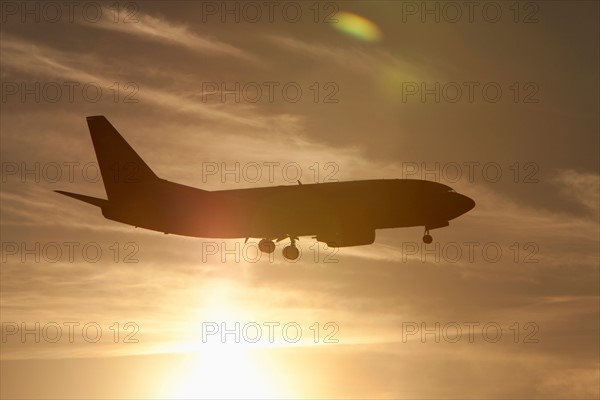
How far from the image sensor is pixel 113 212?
89500 millimetres

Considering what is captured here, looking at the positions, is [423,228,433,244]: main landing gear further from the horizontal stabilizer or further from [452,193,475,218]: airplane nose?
the horizontal stabilizer

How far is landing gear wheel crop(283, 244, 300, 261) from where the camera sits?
87.7 meters

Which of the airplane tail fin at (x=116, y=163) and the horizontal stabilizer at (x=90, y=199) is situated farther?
the airplane tail fin at (x=116, y=163)

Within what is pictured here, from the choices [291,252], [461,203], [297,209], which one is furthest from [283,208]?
[461,203]

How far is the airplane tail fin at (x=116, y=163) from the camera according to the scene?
310 feet

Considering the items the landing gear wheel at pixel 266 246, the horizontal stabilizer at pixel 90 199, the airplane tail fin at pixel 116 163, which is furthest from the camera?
the airplane tail fin at pixel 116 163

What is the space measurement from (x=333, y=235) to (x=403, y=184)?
9.21 meters

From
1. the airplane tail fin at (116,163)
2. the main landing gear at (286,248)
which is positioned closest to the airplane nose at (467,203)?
the main landing gear at (286,248)

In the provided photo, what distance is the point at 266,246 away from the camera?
292 ft

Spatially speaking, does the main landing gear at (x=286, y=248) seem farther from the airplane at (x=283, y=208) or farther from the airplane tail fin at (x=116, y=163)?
the airplane tail fin at (x=116, y=163)

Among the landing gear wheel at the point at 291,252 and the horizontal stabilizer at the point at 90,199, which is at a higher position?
the horizontal stabilizer at the point at 90,199

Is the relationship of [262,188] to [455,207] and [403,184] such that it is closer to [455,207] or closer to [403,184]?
[403,184]

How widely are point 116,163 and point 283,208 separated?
937 inches

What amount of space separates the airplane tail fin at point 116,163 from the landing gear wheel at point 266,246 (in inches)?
615
